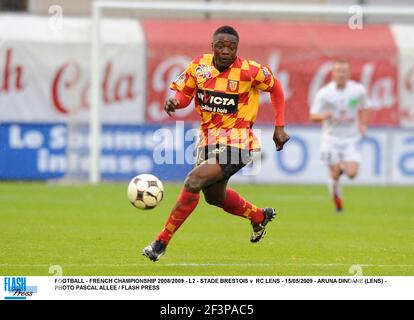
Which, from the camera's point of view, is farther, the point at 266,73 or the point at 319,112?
the point at 319,112

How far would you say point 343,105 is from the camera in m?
18.2

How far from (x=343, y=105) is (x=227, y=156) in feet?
25.1

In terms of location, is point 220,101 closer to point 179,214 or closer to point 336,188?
point 179,214

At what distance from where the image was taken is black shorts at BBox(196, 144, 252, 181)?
1081 centimetres

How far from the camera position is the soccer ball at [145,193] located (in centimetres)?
1094

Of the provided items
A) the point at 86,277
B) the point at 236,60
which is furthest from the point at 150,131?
the point at 86,277

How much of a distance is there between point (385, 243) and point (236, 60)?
3422 millimetres

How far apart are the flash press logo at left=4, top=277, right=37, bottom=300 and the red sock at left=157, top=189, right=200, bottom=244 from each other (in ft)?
6.98

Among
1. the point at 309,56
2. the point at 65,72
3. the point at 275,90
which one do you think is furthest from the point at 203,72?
the point at 309,56

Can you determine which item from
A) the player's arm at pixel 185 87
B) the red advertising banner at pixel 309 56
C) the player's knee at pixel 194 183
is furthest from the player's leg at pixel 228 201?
the red advertising banner at pixel 309 56

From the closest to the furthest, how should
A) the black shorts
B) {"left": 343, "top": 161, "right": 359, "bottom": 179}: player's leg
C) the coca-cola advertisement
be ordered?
the black shorts → {"left": 343, "top": 161, "right": 359, "bottom": 179}: player's leg → the coca-cola advertisement

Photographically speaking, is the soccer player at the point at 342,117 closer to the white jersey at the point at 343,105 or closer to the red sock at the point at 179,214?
the white jersey at the point at 343,105

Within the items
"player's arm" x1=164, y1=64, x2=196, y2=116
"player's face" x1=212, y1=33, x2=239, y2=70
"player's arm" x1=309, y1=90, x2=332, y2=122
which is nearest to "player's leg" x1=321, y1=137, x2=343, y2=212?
"player's arm" x1=309, y1=90, x2=332, y2=122

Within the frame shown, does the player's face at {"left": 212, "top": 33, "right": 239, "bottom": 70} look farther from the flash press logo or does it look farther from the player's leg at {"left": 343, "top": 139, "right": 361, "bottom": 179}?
the player's leg at {"left": 343, "top": 139, "right": 361, "bottom": 179}
